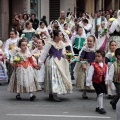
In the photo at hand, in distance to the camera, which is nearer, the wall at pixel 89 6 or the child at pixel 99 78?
the child at pixel 99 78

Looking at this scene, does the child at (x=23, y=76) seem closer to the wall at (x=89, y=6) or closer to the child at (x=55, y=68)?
the child at (x=55, y=68)

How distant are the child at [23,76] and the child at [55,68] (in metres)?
0.28

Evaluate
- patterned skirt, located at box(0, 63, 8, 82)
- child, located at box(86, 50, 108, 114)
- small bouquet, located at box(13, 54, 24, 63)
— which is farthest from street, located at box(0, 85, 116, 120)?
patterned skirt, located at box(0, 63, 8, 82)

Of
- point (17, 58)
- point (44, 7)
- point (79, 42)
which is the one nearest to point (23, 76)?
point (17, 58)

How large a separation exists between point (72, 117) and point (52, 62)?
201 cm

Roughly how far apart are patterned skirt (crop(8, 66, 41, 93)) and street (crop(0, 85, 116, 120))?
27 centimetres

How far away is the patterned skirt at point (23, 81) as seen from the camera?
412 inches

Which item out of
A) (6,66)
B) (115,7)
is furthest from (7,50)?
(115,7)

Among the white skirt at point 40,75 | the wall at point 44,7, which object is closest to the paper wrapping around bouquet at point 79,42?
the white skirt at point 40,75

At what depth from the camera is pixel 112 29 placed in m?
12.1

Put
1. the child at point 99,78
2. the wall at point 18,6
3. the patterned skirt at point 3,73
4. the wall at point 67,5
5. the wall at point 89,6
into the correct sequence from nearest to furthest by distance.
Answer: the child at point 99,78
the patterned skirt at point 3,73
the wall at point 18,6
the wall at point 67,5
the wall at point 89,6

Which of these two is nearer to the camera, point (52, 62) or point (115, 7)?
point (52, 62)

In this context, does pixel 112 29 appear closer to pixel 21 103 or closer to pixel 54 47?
pixel 54 47

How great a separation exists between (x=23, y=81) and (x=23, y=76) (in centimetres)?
11
